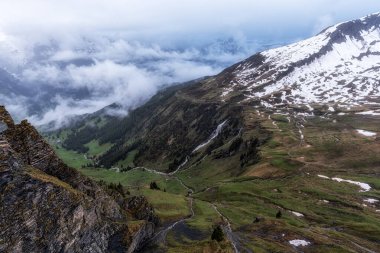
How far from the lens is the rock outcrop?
56281mm

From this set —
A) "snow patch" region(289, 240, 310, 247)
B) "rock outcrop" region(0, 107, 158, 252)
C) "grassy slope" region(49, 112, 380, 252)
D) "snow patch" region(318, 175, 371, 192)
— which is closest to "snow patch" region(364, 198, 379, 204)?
"grassy slope" region(49, 112, 380, 252)

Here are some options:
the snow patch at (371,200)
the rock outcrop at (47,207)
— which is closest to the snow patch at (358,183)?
the snow patch at (371,200)

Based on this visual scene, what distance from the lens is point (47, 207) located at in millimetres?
61156

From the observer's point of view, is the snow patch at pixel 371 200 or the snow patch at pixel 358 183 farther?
the snow patch at pixel 358 183

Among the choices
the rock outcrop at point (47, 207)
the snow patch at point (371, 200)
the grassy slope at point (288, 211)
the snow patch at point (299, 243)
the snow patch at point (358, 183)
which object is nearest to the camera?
the rock outcrop at point (47, 207)

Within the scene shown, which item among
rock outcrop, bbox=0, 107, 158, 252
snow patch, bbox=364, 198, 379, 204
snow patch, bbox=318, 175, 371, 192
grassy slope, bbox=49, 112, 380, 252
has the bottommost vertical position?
snow patch, bbox=318, 175, 371, 192

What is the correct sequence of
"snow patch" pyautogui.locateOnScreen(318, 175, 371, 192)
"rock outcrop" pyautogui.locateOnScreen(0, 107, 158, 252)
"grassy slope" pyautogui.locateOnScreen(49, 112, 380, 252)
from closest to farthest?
"rock outcrop" pyautogui.locateOnScreen(0, 107, 158, 252), "grassy slope" pyautogui.locateOnScreen(49, 112, 380, 252), "snow patch" pyautogui.locateOnScreen(318, 175, 371, 192)

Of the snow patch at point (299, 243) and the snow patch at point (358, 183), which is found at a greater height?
the snow patch at point (299, 243)

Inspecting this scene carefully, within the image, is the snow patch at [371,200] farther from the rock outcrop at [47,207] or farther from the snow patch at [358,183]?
the rock outcrop at [47,207]

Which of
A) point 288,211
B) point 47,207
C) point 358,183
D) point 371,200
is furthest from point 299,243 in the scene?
point 358,183

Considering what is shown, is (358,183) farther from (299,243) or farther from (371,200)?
(299,243)

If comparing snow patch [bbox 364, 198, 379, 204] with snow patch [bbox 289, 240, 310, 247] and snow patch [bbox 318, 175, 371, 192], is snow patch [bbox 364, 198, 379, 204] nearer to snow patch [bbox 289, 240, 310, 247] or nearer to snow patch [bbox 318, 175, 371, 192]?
snow patch [bbox 318, 175, 371, 192]

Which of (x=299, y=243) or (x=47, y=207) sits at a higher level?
(x=47, y=207)

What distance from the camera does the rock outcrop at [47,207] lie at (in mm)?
56281
